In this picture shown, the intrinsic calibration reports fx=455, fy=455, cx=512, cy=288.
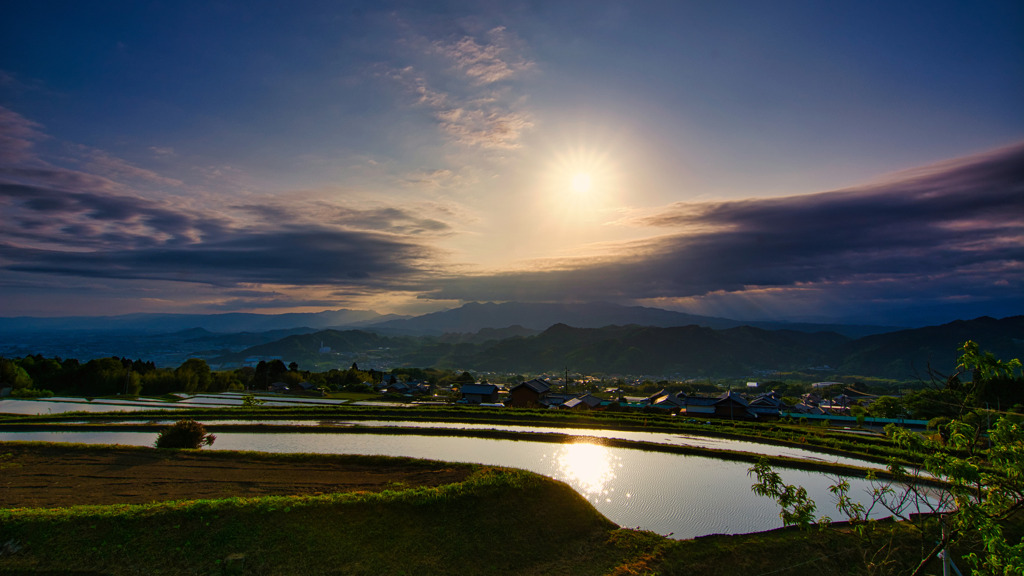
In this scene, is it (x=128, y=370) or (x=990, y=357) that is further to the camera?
(x=128, y=370)

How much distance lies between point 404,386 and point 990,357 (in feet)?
357

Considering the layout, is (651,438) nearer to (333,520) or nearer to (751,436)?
(751,436)

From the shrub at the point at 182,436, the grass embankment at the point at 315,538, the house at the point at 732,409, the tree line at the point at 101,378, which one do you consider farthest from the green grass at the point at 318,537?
the tree line at the point at 101,378

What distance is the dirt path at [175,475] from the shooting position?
21328 mm

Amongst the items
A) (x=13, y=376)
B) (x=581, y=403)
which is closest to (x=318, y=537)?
(x=581, y=403)

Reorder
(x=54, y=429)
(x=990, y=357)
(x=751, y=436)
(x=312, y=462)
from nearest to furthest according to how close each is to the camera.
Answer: (x=990, y=357) < (x=312, y=462) < (x=54, y=429) < (x=751, y=436)

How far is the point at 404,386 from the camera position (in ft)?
356

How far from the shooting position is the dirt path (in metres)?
21.3

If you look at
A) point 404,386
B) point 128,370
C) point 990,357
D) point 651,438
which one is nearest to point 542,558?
point 990,357

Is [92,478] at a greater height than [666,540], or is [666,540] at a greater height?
[92,478]

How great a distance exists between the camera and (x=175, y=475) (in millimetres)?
24031

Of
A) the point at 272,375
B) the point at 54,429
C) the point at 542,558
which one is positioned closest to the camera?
the point at 542,558

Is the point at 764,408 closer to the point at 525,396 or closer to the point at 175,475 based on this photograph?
the point at 525,396

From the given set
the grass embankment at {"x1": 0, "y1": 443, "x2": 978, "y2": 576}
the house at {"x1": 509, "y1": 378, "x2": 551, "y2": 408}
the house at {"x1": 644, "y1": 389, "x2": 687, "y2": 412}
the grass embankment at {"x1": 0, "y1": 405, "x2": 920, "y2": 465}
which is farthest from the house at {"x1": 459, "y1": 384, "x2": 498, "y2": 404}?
the grass embankment at {"x1": 0, "y1": 443, "x2": 978, "y2": 576}
